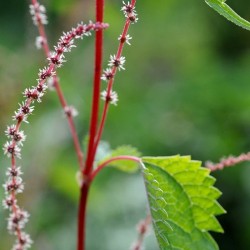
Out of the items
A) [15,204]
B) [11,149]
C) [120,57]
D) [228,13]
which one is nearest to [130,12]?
[120,57]

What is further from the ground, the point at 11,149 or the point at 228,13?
the point at 228,13

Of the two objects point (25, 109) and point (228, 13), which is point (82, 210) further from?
point (228, 13)

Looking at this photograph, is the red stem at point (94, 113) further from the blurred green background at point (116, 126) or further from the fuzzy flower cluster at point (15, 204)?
the blurred green background at point (116, 126)

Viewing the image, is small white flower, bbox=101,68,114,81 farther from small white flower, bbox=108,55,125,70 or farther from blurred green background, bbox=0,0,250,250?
blurred green background, bbox=0,0,250,250

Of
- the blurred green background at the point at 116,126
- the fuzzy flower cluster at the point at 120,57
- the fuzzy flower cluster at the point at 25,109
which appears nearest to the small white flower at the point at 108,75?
the fuzzy flower cluster at the point at 120,57

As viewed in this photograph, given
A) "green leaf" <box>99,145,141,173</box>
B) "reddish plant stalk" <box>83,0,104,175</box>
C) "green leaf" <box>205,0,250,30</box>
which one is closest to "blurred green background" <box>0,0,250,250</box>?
"green leaf" <box>99,145,141,173</box>

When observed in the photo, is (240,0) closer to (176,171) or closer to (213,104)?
(213,104)

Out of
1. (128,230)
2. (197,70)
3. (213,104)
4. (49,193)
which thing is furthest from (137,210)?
(197,70)
